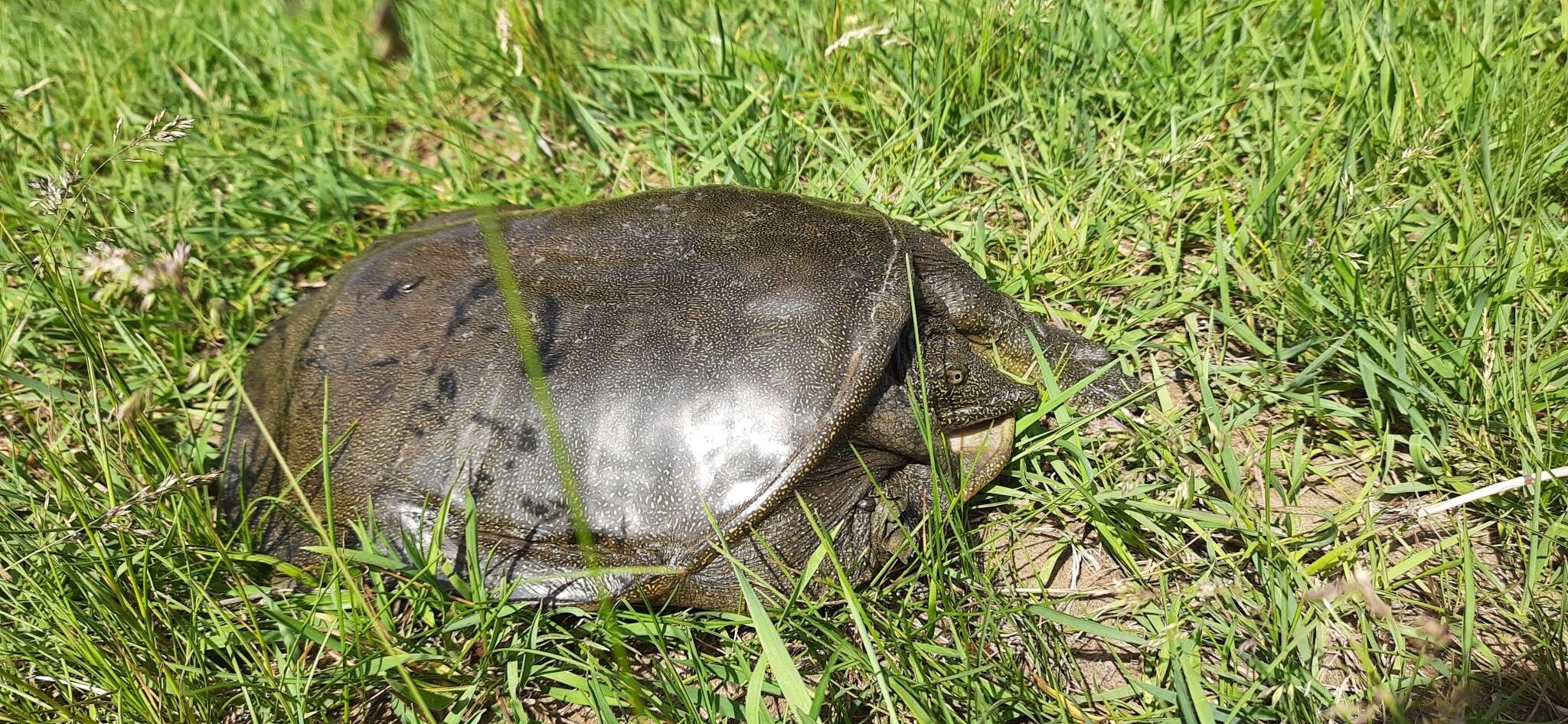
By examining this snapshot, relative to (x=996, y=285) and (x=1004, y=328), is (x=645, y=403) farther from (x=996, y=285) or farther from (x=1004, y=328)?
(x=996, y=285)

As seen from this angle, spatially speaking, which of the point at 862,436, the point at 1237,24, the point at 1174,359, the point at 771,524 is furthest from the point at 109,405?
the point at 1237,24

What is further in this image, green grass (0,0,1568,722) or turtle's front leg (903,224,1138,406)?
turtle's front leg (903,224,1138,406)

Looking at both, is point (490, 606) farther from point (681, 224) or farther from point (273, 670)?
point (681, 224)

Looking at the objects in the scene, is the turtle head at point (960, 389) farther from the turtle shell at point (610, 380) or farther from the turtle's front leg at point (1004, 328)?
the turtle shell at point (610, 380)

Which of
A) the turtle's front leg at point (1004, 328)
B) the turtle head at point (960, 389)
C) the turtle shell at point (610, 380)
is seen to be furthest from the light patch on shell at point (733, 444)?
the turtle's front leg at point (1004, 328)

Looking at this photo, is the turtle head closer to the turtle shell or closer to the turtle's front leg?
the turtle's front leg

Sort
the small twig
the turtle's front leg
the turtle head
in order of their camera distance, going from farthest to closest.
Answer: the turtle's front leg → the turtle head → the small twig

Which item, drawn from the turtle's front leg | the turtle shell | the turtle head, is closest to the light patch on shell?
the turtle shell
